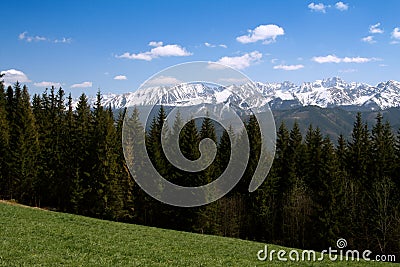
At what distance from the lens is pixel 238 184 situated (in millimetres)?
49969

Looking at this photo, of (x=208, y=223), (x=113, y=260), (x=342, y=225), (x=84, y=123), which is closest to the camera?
(x=113, y=260)

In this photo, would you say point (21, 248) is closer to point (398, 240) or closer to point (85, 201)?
point (85, 201)

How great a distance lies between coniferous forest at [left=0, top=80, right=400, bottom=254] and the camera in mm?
41750

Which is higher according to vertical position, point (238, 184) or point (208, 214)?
point (238, 184)

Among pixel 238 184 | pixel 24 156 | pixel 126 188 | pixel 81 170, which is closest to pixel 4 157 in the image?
pixel 24 156

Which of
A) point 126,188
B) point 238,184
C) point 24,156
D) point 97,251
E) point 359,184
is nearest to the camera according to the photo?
point 97,251

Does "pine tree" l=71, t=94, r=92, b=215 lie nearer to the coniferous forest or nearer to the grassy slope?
the coniferous forest

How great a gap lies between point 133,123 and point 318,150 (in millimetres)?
24007

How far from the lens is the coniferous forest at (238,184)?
41750 millimetres

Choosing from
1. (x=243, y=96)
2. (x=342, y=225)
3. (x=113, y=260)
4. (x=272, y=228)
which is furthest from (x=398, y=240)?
(x=113, y=260)

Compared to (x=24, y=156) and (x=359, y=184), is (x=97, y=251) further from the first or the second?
(x=24, y=156)

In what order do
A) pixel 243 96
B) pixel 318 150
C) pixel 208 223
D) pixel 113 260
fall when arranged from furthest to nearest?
1. pixel 318 150
2. pixel 208 223
3. pixel 243 96
4. pixel 113 260

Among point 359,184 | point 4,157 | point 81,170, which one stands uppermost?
point 4,157

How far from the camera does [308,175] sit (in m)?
50.5
